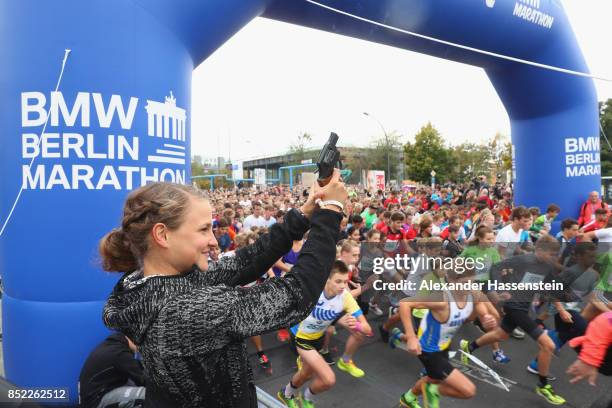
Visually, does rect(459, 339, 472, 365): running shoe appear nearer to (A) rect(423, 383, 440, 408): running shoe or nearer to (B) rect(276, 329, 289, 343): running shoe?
(A) rect(423, 383, 440, 408): running shoe

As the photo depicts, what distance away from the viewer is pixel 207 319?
970mm

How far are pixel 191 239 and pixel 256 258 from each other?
0.42 m

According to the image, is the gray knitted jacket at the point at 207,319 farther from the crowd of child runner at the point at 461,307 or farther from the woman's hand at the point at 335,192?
the crowd of child runner at the point at 461,307

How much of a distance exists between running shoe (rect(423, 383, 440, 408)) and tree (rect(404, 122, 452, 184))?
37.1 m

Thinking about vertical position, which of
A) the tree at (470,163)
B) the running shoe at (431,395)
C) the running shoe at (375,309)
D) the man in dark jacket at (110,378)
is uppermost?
the tree at (470,163)

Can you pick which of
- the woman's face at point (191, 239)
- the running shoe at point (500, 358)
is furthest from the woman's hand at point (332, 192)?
the running shoe at point (500, 358)

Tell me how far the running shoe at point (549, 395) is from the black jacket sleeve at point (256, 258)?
3.51 metres

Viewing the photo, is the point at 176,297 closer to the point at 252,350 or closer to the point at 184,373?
the point at 184,373

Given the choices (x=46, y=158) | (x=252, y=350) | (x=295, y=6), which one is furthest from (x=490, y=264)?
(x=46, y=158)

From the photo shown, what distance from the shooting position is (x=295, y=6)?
179 inches

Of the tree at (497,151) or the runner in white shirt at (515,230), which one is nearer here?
the runner in white shirt at (515,230)

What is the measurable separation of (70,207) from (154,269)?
7.42 feet

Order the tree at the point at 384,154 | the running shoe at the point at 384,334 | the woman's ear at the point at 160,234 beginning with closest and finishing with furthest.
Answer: the woman's ear at the point at 160,234 < the running shoe at the point at 384,334 < the tree at the point at 384,154

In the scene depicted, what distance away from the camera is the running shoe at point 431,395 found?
326cm
